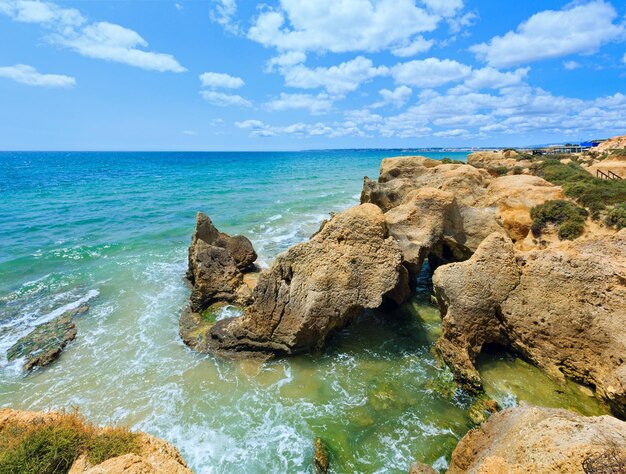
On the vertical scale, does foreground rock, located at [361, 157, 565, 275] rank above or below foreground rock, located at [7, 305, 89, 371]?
above

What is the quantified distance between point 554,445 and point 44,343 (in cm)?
1535

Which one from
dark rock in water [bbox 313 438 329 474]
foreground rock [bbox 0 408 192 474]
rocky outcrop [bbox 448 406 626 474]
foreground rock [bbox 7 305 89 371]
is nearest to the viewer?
rocky outcrop [bbox 448 406 626 474]

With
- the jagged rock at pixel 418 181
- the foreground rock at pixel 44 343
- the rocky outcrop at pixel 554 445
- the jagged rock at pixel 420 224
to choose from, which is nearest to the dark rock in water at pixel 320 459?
the rocky outcrop at pixel 554 445

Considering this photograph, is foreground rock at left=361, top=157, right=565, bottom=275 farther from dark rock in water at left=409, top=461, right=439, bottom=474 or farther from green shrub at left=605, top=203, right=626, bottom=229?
dark rock in water at left=409, top=461, right=439, bottom=474

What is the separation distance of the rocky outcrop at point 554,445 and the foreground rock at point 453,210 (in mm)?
7636

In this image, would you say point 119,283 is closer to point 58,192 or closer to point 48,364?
point 48,364

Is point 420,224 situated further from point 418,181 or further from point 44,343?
point 44,343

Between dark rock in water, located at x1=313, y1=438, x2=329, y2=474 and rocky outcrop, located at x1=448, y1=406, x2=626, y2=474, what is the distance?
3.16m

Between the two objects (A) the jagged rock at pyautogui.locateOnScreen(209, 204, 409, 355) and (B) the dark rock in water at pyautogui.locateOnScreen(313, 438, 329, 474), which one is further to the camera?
(A) the jagged rock at pyautogui.locateOnScreen(209, 204, 409, 355)

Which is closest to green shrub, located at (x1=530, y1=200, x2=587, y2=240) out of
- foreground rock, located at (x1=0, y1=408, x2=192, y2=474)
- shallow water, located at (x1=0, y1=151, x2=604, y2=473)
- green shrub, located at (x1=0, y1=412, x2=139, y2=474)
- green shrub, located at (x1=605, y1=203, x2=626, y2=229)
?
green shrub, located at (x1=605, y1=203, x2=626, y2=229)

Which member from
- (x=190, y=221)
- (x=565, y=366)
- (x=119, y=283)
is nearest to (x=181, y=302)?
(x=119, y=283)

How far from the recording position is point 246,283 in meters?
15.8

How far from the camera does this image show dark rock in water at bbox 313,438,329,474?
739cm

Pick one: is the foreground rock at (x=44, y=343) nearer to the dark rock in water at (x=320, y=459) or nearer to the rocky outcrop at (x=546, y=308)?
the dark rock in water at (x=320, y=459)
